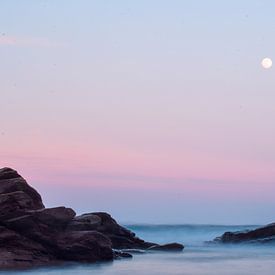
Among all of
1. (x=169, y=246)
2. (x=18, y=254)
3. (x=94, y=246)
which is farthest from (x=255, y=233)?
(x=18, y=254)

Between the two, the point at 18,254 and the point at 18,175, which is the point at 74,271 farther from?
the point at 18,175

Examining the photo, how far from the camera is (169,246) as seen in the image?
92125mm

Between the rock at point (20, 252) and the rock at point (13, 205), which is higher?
the rock at point (13, 205)

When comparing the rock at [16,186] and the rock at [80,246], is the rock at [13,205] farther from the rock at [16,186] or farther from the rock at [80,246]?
the rock at [80,246]

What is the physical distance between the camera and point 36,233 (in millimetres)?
59469

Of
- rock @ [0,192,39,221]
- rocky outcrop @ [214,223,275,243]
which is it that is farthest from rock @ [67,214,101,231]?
rocky outcrop @ [214,223,275,243]

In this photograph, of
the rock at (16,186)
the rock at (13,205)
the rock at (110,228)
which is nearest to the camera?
the rock at (13,205)

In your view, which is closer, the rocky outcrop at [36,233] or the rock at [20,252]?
the rock at [20,252]

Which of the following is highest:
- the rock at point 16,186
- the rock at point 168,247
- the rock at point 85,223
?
the rock at point 16,186

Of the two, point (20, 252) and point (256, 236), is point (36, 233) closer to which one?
point (20, 252)

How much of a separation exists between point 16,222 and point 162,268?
12325mm

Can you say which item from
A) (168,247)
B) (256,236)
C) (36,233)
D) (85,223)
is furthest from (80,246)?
(256,236)

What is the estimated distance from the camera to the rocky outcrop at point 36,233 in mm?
57812

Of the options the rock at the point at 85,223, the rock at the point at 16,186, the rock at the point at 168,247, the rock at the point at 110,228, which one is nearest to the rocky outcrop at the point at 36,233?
the rock at the point at 16,186
